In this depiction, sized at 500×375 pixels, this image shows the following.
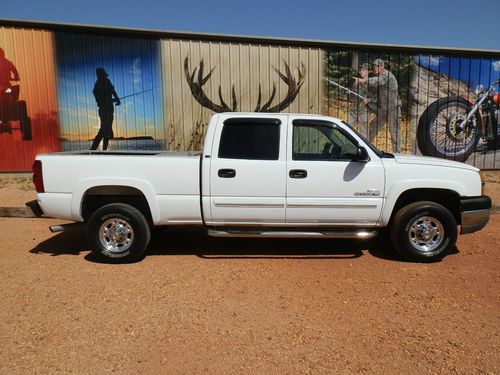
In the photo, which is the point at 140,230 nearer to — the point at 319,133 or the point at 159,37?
the point at 319,133

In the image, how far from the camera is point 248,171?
16.6ft

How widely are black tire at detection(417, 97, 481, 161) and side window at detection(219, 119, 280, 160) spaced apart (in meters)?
9.70

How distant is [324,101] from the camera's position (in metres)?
12.6

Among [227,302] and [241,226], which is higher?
[241,226]

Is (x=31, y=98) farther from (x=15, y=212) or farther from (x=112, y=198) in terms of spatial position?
(x=112, y=198)

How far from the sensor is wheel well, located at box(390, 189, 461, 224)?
17.3ft

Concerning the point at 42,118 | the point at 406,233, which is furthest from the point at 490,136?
the point at 42,118

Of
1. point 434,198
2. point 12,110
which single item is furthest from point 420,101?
point 12,110

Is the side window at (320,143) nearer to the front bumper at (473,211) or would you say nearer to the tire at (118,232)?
the front bumper at (473,211)

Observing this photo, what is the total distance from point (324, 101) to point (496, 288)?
903 centimetres

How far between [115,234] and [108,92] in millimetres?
7763

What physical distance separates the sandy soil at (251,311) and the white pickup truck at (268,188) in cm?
43

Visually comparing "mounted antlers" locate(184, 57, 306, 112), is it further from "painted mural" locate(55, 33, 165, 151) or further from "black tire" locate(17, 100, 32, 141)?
"black tire" locate(17, 100, 32, 141)

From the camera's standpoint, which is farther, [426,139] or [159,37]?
[426,139]
